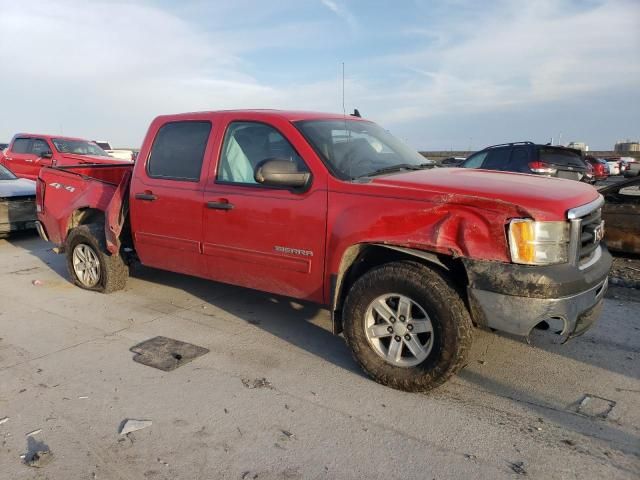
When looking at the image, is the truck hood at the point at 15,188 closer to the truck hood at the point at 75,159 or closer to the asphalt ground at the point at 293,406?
the truck hood at the point at 75,159

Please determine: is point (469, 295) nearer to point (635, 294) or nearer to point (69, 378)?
point (69, 378)

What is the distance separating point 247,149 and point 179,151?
2.74ft

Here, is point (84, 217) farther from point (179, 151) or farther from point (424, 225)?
point (424, 225)

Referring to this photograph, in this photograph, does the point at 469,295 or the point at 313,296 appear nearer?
the point at 469,295

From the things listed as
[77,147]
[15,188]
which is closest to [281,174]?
[15,188]

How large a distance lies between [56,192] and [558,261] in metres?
5.68

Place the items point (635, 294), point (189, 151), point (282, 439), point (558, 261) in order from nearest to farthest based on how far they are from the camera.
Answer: point (282, 439)
point (558, 261)
point (189, 151)
point (635, 294)

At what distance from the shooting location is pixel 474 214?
3.20m

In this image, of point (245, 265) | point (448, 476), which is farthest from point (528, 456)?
point (245, 265)

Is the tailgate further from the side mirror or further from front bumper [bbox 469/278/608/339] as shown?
front bumper [bbox 469/278/608/339]

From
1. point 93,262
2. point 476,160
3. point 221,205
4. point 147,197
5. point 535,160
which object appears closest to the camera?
point 221,205

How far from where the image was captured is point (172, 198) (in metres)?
4.85

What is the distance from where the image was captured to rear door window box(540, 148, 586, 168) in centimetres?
1074

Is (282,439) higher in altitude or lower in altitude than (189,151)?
lower
